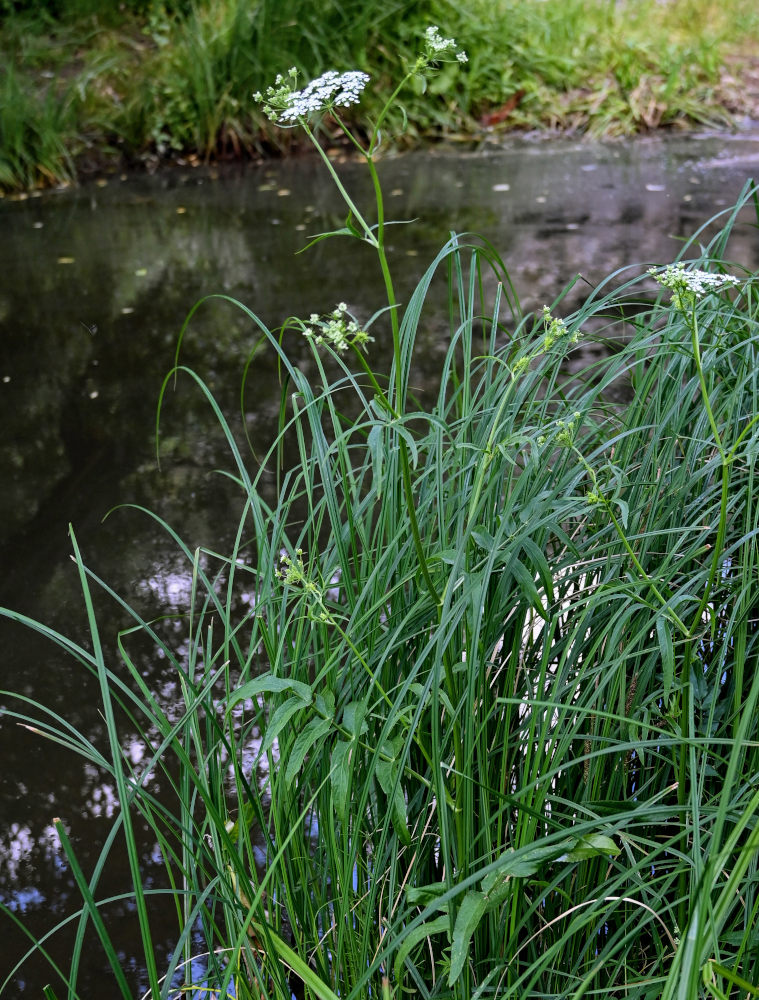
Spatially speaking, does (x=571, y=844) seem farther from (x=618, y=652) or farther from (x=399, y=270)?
(x=399, y=270)

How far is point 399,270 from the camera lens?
550 centimetres

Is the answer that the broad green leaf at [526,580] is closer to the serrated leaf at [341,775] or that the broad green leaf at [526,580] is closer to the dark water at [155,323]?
the serrated leaf at [341,775]

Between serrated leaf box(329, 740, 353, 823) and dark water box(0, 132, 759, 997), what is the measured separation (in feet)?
3.07

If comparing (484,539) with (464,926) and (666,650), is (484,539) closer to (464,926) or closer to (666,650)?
(666,650)

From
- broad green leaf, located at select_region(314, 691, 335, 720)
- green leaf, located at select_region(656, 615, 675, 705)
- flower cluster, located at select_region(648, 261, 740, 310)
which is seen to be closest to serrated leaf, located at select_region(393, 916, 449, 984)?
broad green leaf, located at select_region(314, 691, 335, 720)

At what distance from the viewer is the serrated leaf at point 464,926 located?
1257mm

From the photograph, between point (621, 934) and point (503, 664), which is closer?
point (621, 934)

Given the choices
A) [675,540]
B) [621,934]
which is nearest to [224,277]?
[675,540]

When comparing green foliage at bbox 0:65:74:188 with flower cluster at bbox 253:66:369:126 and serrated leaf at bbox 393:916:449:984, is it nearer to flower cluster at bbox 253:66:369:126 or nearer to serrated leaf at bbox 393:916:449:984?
flower cluster at bbox 253:66:369:126

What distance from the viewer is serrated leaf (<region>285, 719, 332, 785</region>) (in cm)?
138

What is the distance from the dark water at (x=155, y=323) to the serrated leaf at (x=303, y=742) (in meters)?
0.90

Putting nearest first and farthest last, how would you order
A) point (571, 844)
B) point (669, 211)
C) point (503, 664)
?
point (571, 844)
point (503, 664)
point (669, 211)

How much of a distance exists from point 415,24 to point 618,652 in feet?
23.9

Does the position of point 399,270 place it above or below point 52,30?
below
